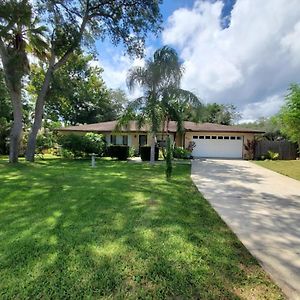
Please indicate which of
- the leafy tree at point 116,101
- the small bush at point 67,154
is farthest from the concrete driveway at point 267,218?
the leafy tree at point 116,101

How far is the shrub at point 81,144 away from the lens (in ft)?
67.4

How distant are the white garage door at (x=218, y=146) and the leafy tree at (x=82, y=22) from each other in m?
11.2

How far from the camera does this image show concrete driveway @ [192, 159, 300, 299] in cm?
366

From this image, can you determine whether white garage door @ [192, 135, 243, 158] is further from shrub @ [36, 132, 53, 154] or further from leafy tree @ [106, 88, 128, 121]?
leafy tree @ [106, 88, 128, 121]

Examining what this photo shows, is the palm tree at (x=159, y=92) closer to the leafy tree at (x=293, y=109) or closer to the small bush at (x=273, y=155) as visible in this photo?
the leafy tree at (x=293, y=109)

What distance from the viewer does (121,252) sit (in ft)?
12.7

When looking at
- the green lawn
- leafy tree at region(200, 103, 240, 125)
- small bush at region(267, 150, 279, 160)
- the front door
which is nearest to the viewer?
the green lawn

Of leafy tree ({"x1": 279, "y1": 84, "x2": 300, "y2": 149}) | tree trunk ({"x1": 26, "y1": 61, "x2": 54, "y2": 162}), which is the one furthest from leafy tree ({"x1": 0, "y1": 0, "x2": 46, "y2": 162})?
leafy tree ({"x1": 279, "y1": 84, "x2": 300, "y2": 149})

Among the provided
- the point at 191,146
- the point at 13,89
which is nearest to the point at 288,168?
the point at 191,146

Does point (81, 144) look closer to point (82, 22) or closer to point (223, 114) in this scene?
point (82, 22)

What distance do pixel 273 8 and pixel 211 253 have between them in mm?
10822

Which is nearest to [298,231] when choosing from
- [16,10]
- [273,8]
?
[273,8]

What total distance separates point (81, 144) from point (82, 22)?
8.14 m

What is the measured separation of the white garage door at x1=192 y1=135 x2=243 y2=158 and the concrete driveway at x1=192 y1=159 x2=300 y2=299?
14827mm
